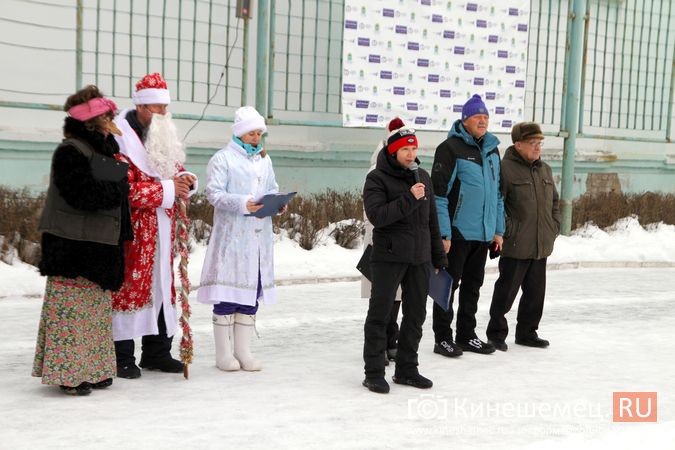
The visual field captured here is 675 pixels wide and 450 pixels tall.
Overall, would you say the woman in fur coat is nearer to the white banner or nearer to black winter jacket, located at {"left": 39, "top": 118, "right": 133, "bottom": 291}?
black winter jacket, located at {"left": 39, "top": 118, "right": 133, "bottom": 291}

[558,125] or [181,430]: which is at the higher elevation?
[558,125]

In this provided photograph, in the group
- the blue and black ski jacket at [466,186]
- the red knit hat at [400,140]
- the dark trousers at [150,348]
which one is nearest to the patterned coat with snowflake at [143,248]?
the dark trousers at [150,348]

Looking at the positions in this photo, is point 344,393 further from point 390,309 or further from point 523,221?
point 523,221

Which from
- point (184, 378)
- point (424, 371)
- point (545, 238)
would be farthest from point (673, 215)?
point (184, 378)

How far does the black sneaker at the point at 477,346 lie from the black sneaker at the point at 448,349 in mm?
139

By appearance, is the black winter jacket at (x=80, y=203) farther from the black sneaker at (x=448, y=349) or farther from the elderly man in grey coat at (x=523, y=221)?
the elderly man in grey coat at (x=523, y=221)

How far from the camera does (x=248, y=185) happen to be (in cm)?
723

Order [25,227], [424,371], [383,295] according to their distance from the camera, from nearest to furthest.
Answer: [383,295]
[424,371]
[25,227]

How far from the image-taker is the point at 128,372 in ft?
23.0

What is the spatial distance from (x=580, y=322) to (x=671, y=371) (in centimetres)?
193

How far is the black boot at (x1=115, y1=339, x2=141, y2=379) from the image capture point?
701 centimetres

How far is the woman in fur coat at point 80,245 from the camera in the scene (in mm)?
6336

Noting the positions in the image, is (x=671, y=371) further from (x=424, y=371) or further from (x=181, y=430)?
(x=181, y=430)

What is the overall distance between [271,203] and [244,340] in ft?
3.22
